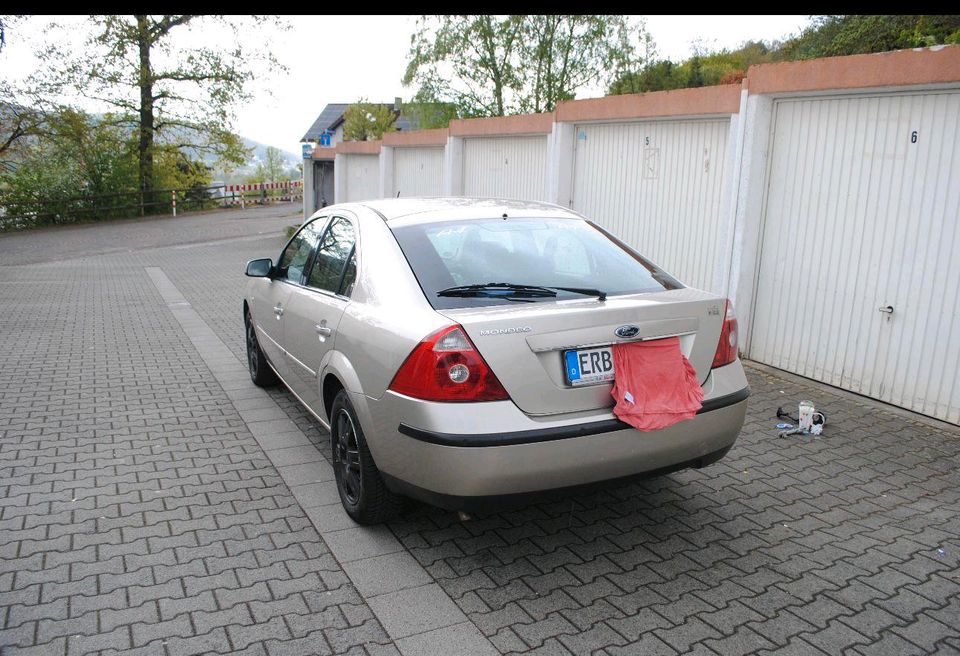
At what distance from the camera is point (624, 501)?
454 centimetres

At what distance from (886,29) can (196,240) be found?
19.7 m

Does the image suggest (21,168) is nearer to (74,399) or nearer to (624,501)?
(74,399)

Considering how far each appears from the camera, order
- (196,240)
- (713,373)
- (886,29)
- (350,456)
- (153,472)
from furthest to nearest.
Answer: (196,240) → (886,29) → (153,472) → (350,456) → (713,373)

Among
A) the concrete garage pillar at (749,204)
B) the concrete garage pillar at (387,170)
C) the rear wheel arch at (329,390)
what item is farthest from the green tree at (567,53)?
the rear wheel arch at (329,390)

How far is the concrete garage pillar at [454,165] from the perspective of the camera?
14.7 meters

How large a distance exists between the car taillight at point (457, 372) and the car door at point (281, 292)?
2.20 meters

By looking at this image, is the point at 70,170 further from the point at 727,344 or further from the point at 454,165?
the point at 727,344

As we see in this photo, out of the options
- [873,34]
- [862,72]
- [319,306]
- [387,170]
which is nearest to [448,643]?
[319,306]

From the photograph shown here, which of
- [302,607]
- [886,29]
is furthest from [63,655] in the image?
[886,29]

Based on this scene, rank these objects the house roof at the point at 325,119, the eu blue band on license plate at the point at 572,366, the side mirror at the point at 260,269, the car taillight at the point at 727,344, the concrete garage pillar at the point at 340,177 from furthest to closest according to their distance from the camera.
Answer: the house roof at the point at 325,119
the concrete garage pillar at the point at 340,177
the side mirror at the point at 260,269
the car taillight at the point at 727,344
the eu blue band on license plate at the point at 572,366

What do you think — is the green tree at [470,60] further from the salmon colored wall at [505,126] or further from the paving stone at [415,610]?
the paving stone at [415,610]

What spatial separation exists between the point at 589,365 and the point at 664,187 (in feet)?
19.5

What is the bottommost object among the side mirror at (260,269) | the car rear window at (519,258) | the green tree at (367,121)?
the side mirror at (260,269)

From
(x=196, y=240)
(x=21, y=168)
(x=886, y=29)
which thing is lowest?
(x=196, y=240)
